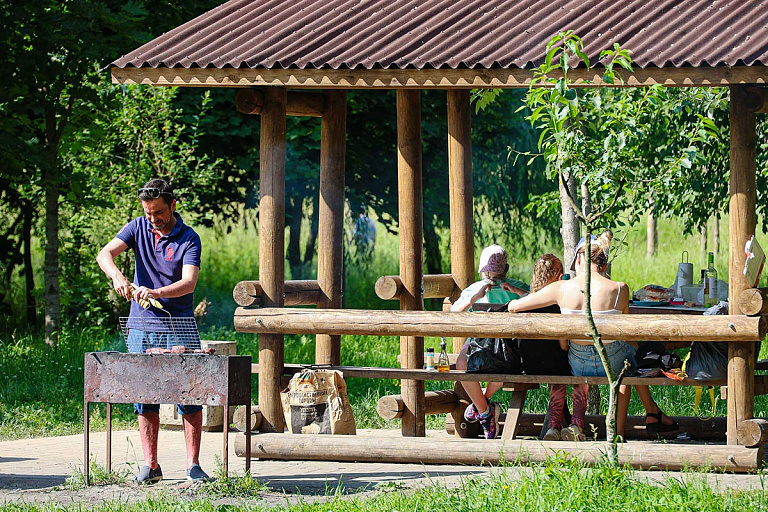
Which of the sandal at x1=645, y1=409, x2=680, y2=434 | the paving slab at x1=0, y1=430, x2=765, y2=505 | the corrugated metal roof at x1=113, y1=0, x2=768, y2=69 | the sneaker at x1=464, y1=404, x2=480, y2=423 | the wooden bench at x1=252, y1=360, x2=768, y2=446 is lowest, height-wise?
the paving slab at x1=0, y1=430, x2=765, y2=505

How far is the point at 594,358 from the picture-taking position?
25.1 feet

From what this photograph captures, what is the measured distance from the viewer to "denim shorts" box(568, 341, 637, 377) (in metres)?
7.63

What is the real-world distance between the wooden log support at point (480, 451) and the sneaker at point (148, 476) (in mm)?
850

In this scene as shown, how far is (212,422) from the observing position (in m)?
9.38

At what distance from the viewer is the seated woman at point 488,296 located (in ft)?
27.3

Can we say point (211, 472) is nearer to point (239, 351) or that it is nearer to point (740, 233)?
point (740, 233)

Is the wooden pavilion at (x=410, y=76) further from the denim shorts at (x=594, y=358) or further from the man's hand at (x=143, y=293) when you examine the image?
the man's hand at (x=143, y=293)

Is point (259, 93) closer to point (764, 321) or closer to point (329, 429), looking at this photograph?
point (329, 429)

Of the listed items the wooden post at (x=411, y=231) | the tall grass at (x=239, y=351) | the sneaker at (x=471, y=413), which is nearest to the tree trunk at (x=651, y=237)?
the tall grass at (x=239, y=351)

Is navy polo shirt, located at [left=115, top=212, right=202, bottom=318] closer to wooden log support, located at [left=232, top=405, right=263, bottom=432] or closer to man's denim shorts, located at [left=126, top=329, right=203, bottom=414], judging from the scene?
man's denim shorts, located at [left=126, top=329, right=203, bottom=414]

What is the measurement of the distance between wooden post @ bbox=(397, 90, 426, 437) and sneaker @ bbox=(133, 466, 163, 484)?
2.30 meters

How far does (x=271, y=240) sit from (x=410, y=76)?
164 cm

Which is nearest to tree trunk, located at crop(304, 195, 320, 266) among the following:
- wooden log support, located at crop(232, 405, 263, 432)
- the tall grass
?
the tall grass

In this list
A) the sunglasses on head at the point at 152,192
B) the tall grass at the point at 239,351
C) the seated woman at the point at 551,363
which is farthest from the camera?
the tall grass at the point at 239,351
